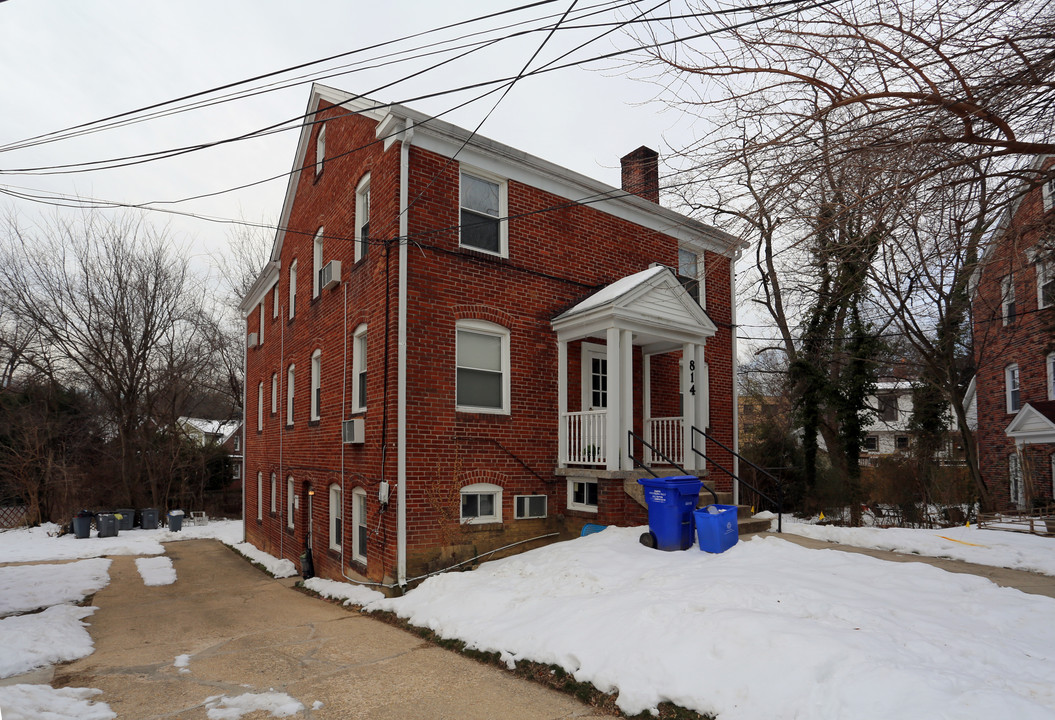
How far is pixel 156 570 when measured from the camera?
1580 cm

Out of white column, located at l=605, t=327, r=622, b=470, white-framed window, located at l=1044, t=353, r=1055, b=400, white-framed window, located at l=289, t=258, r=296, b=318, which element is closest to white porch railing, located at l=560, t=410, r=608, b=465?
white column, located at l=605, t=327, r=622, b=470

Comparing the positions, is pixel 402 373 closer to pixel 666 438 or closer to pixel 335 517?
pixel 335 517

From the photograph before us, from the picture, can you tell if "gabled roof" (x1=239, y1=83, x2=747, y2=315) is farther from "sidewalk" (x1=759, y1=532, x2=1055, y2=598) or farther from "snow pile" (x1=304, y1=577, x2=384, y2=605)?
"snow pile" (x1=304, y1=577, x2=384, y2=605)

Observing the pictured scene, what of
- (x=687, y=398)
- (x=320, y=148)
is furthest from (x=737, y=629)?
(x=320, y=148)

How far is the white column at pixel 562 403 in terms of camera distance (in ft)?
39.2

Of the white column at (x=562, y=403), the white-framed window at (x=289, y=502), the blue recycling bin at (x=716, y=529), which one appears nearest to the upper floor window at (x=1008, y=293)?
the blue recycling bin at (x=716, y=529)

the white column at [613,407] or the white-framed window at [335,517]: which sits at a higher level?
the white column at [613,407]

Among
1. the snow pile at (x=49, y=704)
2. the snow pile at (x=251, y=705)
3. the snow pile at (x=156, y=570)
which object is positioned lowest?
the snow pile at (x=156, y=570)

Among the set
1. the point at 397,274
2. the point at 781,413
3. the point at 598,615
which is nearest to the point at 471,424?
the point at 397,274

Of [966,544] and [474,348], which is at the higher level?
[474,348]

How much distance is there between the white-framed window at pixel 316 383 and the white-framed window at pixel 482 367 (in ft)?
15.0

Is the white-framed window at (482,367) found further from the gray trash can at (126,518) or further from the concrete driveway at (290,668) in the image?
the gray trash can at (126,518)

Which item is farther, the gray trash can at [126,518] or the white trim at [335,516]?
the gray trash can at [126,518]

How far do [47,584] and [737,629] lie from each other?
13231 millimetres
